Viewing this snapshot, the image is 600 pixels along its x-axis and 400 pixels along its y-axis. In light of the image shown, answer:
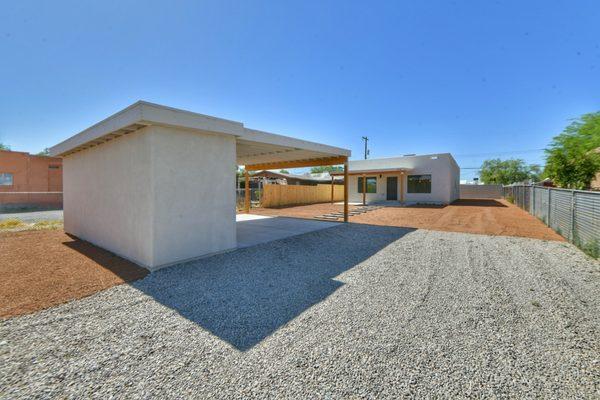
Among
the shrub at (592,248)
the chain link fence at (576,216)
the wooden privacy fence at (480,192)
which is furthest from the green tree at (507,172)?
the shrub at (592,248)

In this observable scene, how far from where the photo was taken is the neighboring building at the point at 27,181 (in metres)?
18.4

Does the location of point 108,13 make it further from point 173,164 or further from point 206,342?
point 206,342

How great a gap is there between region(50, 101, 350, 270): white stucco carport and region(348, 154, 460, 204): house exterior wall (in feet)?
57.4

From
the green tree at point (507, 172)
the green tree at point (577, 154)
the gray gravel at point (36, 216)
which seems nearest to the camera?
the green tree at point (577, 154)

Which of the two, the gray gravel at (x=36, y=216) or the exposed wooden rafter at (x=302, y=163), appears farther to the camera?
the gray gravel at (x=36, y=216)

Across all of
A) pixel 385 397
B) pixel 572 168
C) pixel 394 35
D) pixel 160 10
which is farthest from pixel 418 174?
pixel 385 397

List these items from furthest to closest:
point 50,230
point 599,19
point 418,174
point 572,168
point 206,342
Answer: point 418,174 < point 572,168 < point 50,230 < point 599,19 < point 206,342

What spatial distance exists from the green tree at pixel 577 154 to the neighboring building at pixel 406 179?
287 inches

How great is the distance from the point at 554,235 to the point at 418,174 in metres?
13.2

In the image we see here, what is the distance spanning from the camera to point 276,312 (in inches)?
134

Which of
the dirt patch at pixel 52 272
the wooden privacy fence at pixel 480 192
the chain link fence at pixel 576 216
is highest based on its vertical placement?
the wooden privacy fence at pixel 480 192

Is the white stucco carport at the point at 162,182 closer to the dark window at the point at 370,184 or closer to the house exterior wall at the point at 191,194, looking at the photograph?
the house exterior wall at the point at 191,194

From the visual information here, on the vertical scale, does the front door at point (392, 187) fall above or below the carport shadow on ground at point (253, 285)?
above

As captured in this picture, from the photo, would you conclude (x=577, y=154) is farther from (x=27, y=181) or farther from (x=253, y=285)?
(x=27, y=181)
